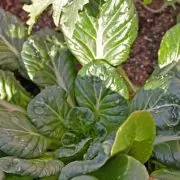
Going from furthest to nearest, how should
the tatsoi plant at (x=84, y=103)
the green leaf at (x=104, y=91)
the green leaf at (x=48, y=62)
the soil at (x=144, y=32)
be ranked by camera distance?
the soil at (x=144, y=32), the green leaf at (x=48, y=62), the green leaf at (x=104, y=91), the tatsoi plant at (x=84, y=103)

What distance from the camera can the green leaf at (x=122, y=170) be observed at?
3.92ft

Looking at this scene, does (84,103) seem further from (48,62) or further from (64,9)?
(64,9)

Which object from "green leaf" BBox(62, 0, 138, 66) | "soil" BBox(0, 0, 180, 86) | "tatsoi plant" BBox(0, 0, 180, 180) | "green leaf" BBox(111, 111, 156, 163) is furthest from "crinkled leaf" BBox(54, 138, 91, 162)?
"soil" BBox(0, 0, 180, 86)

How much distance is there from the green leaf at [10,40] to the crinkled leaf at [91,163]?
433mm

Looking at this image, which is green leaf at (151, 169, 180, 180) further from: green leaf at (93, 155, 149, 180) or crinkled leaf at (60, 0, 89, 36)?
crinkled leaf at (60, 0, 89, 36)

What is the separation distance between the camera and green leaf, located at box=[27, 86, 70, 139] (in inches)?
56.1

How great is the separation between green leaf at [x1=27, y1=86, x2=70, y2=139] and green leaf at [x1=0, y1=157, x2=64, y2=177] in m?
0.13

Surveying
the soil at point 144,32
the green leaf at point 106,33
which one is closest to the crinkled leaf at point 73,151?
the green leaf at point 106,33

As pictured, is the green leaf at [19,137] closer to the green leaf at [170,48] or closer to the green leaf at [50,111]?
the green leaf at [50,111]

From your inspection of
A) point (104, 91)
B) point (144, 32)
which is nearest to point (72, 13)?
point (104, 91)

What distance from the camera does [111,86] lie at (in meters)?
1.42

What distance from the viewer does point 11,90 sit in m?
1.51

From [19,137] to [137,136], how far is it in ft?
0.96

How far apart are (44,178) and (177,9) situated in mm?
865
